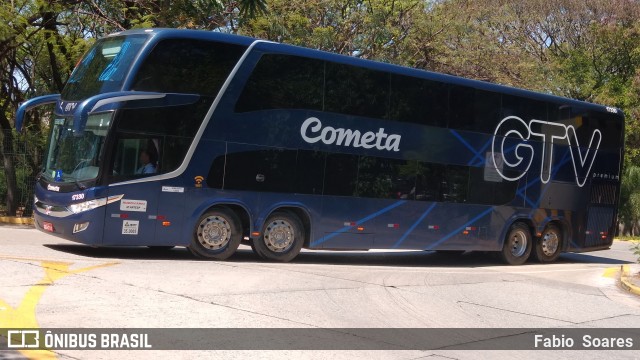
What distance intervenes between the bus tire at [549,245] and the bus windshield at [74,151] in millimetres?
11849

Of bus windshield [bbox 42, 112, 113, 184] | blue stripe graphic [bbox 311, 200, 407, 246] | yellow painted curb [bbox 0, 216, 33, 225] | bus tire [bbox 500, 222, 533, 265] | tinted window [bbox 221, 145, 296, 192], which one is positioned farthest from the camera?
yellow painted curb [bbox 0, 216, 33, 225]

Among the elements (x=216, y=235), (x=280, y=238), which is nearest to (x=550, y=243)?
(x=280, y=238)

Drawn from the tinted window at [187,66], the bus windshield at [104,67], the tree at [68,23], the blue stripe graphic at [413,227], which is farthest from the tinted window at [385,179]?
the tree at [68,23]

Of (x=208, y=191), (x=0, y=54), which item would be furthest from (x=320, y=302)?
(x=0, y=54)

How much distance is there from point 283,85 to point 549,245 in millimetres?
9408

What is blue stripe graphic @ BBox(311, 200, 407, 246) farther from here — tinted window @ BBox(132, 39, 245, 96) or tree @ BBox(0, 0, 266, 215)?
tree @ BBox(0, 0, 266, 215)

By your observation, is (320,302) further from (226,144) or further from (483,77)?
(483,77)

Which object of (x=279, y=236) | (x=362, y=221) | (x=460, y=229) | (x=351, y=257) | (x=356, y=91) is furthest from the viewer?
(x=351, y=257)

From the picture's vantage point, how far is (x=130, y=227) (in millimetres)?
12727

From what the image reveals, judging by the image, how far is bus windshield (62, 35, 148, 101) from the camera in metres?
12.8

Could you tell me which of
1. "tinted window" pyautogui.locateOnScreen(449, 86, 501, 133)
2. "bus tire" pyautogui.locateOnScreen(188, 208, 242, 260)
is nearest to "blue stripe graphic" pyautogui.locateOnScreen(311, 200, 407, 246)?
"bus tire" pyautogui.locateOnScreen(188, 208, 242, 260)

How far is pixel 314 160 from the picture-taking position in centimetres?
1473

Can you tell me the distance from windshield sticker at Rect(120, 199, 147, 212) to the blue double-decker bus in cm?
3

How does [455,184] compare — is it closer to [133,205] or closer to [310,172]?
[310,172]
